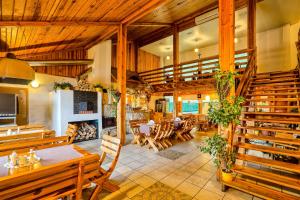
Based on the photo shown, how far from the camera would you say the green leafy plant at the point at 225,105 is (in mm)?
2777

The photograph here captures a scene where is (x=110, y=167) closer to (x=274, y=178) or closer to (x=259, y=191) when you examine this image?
(x=259, y=191)

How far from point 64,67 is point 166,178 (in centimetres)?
645

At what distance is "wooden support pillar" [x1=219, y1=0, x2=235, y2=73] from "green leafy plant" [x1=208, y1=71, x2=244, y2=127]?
1.05 feet

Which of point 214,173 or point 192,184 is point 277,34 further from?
point 192,184

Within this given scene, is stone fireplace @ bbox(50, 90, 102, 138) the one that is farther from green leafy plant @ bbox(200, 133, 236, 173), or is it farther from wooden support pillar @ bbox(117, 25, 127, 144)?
green leafy plant @ bbox(200, 133, 236, 173)

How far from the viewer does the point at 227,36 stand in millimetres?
3158

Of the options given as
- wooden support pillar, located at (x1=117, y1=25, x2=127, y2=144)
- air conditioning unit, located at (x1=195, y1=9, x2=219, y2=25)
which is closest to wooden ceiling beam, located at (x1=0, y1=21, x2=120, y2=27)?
wooden support pillar, located at (x1=117, y1=25, x2=127, y2=144)

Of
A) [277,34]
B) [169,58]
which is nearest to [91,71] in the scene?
[169,58]

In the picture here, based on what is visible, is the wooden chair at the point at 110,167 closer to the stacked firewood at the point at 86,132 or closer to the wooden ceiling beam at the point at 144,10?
the stacked firewood at the point at 86,132

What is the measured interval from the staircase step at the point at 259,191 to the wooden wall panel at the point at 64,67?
7113mm

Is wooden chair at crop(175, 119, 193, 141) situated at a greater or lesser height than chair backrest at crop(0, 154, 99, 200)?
lesser

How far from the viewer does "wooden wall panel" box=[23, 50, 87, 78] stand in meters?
6.40

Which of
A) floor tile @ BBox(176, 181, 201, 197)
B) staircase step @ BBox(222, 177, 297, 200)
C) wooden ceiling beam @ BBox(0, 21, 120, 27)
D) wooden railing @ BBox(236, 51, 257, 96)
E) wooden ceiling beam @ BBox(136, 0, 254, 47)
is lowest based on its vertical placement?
floor tile @ BBox(176, 181, 201, 197)

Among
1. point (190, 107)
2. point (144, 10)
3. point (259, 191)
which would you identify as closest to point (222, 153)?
point (259, 191)
